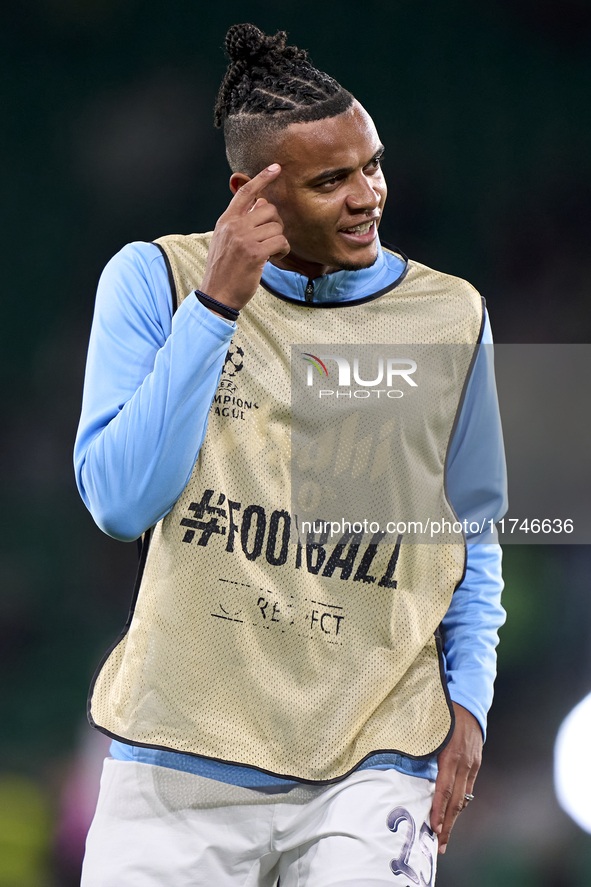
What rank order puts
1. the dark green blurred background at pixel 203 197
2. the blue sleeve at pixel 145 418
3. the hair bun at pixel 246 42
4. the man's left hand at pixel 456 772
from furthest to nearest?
1. the dark green blurred background at pixel 203 197
2. the hair bun at pixel 246 42
3. the man's left hand at pixel 456 772
4. the blue sleeve at pixel 145 418

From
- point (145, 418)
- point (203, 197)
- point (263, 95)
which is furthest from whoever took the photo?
point (203, 197)

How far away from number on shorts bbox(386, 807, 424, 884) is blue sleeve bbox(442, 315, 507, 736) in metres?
0.18

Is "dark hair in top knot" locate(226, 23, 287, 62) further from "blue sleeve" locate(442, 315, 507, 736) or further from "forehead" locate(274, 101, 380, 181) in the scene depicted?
"blue sleeve" locate(442, 315, 507, 736)

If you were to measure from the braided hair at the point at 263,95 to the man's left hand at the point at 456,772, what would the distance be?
0.80 meters

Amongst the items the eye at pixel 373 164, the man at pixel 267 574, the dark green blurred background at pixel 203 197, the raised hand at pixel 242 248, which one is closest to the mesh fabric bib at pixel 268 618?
the man at pixel 267 574

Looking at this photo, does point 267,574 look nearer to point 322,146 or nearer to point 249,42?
point 322,146

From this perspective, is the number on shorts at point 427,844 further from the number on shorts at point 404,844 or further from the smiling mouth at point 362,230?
the smiling mouth at point 362,230

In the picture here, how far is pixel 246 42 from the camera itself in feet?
4.53

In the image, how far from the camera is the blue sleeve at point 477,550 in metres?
1.35

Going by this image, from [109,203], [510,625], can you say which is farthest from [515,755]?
[109,203]

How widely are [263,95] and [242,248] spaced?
30 centimetres

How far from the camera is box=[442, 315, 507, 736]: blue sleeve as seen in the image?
1349 millimetres

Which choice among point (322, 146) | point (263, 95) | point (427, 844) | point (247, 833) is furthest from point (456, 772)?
point (263, 95)

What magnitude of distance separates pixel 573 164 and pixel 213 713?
191 centimetres
